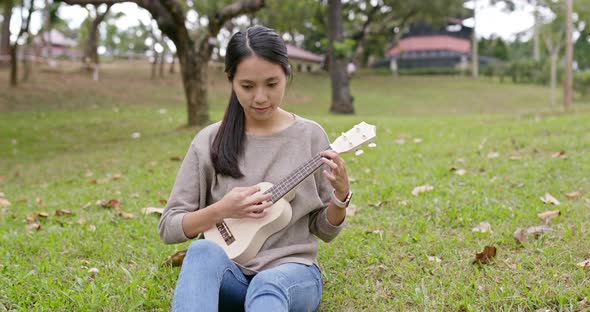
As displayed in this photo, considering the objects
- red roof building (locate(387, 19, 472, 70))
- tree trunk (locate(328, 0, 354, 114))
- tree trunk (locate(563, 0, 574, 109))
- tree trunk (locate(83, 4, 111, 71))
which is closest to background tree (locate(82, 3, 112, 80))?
tree trunk (locate(83, 4, 111, 71))

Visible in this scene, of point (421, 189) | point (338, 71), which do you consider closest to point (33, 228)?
point (421, 189)

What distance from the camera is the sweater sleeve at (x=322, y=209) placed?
2.53m

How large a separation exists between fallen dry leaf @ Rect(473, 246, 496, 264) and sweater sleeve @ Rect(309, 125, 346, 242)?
0.95 meters

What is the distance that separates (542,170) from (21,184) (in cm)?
600

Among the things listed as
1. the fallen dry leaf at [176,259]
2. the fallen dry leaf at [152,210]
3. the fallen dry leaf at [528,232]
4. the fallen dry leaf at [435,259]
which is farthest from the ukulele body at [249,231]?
the fallen dry leaf at [152,210]

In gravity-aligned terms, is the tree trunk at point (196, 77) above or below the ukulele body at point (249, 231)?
above

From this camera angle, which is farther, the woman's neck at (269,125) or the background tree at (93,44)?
the background tree at (93,44)

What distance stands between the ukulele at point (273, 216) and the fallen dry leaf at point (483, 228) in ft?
4.94

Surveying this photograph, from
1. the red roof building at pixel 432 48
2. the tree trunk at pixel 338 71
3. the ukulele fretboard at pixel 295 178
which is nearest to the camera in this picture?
the ukulele fretboard at pixel 295 178

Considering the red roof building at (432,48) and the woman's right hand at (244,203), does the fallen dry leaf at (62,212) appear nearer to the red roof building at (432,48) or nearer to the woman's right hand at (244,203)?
the woman's right hand at (244,203)

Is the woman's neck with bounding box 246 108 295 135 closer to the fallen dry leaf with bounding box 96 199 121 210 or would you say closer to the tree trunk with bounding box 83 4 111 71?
the fallen dry leaf with bounding box 96 199 121 210

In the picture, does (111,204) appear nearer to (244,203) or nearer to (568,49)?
(244,203)

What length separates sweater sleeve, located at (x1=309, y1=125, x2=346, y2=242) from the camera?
253 centimetres

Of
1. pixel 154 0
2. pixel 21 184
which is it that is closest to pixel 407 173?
pixel 21 184
